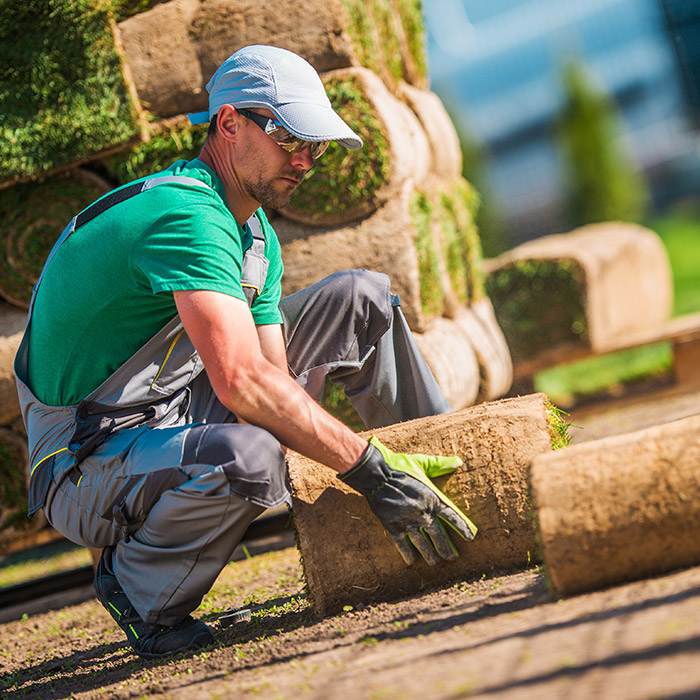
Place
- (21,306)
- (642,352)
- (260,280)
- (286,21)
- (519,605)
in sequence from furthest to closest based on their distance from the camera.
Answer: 1. (642,352)
2. (21,306)
3. (286,21)
4. (260,280)
5. (519,605)

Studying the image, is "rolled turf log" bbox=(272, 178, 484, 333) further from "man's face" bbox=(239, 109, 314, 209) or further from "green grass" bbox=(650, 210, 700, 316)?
"green grass" bbox=(650, 210, 700, 316)

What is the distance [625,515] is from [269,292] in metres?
1.27

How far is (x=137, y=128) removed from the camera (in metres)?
3.46

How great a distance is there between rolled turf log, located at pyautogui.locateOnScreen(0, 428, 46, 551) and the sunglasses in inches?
80.2

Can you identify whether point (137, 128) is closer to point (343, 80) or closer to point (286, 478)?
point (343, 80)

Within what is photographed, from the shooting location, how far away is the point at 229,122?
2.35 m

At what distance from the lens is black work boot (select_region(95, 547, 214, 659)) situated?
7.04 feet

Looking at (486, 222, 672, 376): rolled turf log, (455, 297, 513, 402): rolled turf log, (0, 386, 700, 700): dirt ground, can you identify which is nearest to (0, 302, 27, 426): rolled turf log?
(0, 386, 700, 700): dirt ground

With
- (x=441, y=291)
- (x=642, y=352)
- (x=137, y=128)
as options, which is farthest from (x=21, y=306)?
(x=642, y=352)

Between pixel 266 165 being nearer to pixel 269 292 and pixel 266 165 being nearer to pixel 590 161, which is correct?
pixel 269 292

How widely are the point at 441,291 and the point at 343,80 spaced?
1.04 m

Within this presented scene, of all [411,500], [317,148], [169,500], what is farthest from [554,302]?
[169,500]

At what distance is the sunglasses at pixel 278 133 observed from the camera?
2281 millimetres

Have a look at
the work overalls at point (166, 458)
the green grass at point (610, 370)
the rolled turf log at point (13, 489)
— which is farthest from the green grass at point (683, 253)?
the work overalls at point (166, 458)
